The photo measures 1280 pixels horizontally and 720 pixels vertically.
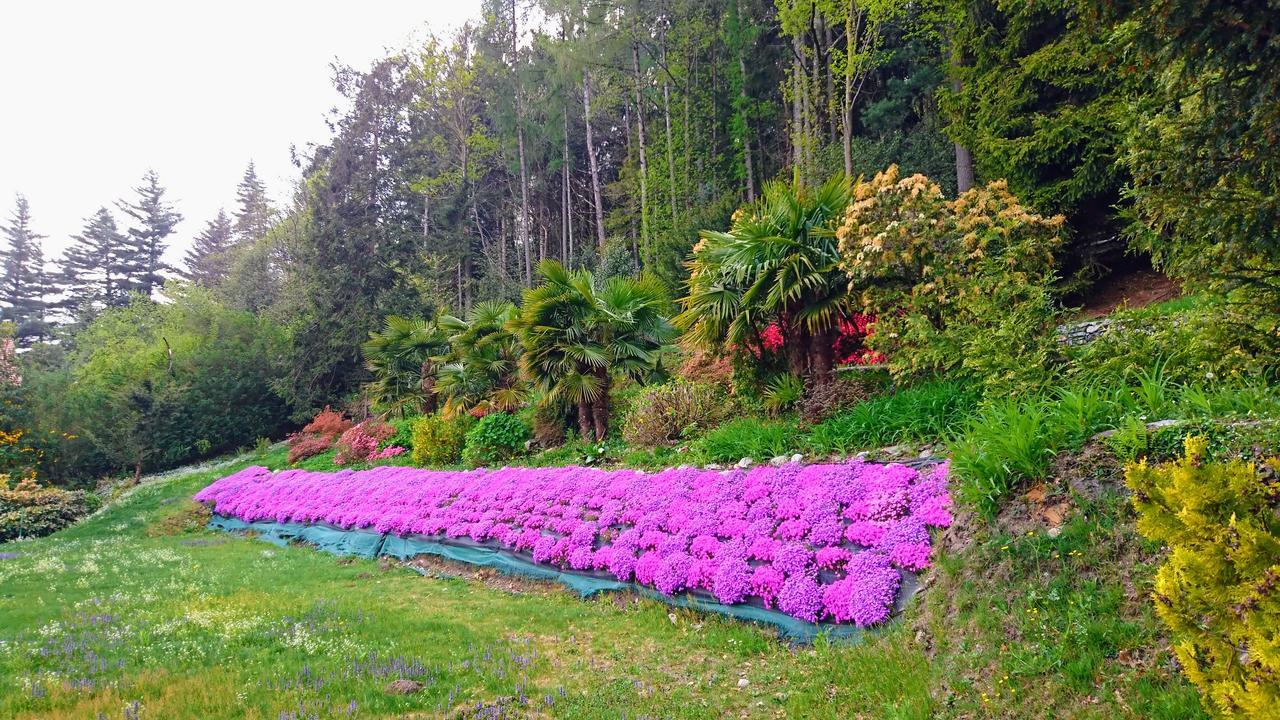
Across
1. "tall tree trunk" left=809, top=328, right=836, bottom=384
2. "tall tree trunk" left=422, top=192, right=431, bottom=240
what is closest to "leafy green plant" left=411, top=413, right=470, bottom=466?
"tall tree trunk" left=809, top=328, right=836, bottom=384

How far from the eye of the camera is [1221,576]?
1904 millimetres

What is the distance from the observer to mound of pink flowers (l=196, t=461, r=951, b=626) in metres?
3.98

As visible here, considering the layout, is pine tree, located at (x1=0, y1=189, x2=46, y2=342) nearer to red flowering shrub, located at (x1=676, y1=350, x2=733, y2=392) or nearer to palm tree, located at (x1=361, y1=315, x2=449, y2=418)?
palm tree, located at (x1=361, y1=315, x2=449, y2=418)

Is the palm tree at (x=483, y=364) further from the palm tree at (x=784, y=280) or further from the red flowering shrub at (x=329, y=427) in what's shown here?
the red flowering shrub at (x=329, y=427)

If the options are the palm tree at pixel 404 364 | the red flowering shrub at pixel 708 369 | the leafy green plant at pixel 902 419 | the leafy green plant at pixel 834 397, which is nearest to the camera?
the leafy green plant at pixel 902 419

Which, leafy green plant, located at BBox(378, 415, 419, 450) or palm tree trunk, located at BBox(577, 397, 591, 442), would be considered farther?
leafy green plant, located at BBox(378, 415, 419, 450)

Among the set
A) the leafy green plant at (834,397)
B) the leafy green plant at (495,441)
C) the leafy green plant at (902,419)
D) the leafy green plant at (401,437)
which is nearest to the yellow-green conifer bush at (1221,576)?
the leafy green plant at (902,419)

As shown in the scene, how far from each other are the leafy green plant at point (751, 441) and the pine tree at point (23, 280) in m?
54.4

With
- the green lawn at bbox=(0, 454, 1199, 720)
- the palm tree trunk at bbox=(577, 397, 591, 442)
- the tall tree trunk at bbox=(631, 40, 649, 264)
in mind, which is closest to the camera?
the green lawn at bbox=(0, 454, 1199, 720)

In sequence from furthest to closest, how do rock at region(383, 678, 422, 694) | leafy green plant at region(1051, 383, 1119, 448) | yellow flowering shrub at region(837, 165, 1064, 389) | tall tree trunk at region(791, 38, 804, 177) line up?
1. tall tree trunk at region(791, 38, 804, 177)
2. yellow flowering shrub at region(837, 165, 1064, 389)
3. leafy green plant at region(1051, 383, 1119, 448)
4. rock at region(383, 678, 422, 694)

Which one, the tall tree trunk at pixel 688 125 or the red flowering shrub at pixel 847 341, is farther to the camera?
the tall tree trunk at pixel 688 125

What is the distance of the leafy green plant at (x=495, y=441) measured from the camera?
1028 centimetres

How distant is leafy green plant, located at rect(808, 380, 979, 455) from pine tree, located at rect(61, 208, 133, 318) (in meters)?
53.0

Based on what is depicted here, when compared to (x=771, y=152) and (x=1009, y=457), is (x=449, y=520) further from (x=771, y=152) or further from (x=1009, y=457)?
(x=771, y=152)
